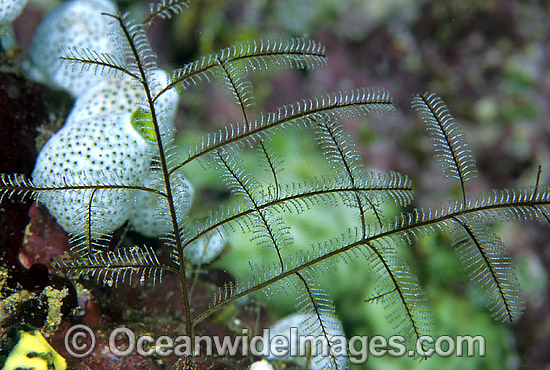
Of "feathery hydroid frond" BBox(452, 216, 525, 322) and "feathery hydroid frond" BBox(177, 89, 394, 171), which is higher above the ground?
"feathery hydroid frond" BBox(177, 89, 394, 171)

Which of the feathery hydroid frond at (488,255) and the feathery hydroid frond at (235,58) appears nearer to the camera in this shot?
the feathery hydroid frond at (235,58)

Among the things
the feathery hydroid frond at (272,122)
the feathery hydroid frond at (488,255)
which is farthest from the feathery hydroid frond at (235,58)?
the feathery hydroid frond at (488,255)

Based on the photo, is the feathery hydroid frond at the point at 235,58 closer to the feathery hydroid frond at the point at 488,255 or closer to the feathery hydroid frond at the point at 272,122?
the feathery hydroid frond at the point at 272,122

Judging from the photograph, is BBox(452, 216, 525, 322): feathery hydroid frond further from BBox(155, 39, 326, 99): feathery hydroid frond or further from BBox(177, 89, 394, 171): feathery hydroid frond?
BBox(155, 39, 326, 99): feathery hydroid frond

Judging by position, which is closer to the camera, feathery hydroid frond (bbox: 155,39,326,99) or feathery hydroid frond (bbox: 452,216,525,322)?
feathery hydroid frond (bbox: 155,39,326,99)

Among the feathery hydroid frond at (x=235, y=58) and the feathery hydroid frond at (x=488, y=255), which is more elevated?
the feathery hydroid frond at (x=235, y=58)

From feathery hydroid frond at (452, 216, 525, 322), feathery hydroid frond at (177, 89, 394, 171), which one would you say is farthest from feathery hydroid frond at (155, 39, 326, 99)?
feathery hydroid frond at (452, 216, 525, 322)

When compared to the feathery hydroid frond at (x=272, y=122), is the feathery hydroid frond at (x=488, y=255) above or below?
below

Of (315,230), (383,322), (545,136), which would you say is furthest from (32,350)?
(545,136)

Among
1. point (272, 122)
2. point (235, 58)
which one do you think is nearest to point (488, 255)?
point (272, 122)

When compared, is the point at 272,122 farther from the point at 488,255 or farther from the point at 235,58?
the point at 488,255

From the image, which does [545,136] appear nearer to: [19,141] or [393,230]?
[393,230]
